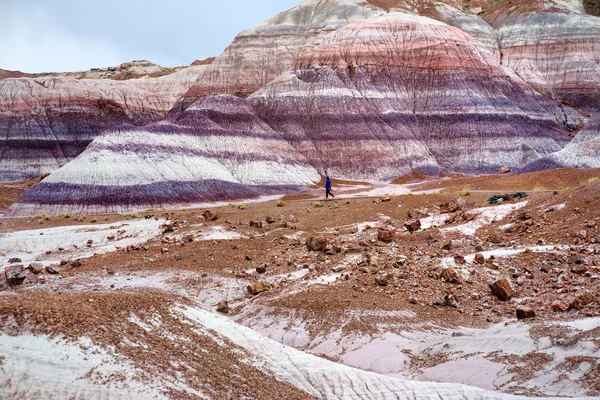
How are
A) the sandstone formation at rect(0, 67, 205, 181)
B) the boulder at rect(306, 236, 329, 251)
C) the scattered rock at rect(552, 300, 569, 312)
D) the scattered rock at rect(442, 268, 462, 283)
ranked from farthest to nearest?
the sandstone formation at rect(0, 67, 205, 181)
the boulder at rect(306, 236, 329, 251)
the scattered rock at rect(442, 268, 462, 283)
the scattered rock at rect(552, 300, 569, 312)

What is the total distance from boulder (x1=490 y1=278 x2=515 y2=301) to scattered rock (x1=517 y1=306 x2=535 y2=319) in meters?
1.15

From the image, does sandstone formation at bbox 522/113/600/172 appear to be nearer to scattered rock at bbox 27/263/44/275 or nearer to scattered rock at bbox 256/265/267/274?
scattered rock at bbox 256/265/267/274

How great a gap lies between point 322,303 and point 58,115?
70316 mm

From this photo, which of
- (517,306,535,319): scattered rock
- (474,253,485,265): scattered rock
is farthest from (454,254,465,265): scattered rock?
Result: (517,306,535,319): scattered rock

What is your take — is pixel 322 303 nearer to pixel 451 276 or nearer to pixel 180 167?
pixel 451 276

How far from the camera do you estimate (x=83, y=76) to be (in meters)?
108

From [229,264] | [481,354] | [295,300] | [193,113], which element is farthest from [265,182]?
[481,354]

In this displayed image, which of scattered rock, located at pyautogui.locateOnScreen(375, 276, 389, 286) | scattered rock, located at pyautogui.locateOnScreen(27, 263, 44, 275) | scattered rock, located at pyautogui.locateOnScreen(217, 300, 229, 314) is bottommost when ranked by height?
scattered rock, located at pyautogui.locateOnScreen(217, 300, 229, 314)

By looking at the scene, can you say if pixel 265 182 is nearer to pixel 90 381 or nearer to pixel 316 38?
pixel 316 38

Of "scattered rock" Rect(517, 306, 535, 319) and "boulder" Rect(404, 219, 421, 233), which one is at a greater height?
"boulder" Rect(404, 219, 421, 233)

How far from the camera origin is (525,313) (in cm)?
1203

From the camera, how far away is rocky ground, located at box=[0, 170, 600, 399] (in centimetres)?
846

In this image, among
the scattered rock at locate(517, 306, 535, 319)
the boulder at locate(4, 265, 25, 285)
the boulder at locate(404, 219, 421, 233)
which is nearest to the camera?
the scattered rock at locate(517, 306, 535, 319)

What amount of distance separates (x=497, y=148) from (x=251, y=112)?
23172mm
